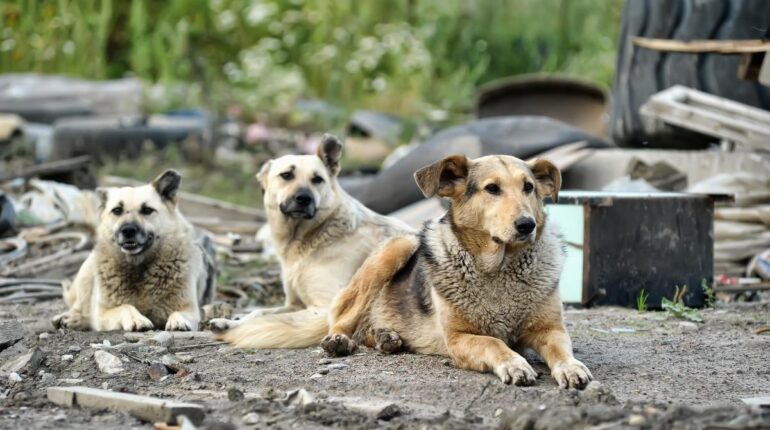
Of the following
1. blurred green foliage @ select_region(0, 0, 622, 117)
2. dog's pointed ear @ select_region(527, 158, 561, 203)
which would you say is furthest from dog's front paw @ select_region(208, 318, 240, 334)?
blurred green foliage @ select_region(0, 0, 622, 117)

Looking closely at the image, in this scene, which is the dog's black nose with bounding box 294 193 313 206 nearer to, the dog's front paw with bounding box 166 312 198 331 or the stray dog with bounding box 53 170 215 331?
the stray dog with bounding box 53 170 215 331

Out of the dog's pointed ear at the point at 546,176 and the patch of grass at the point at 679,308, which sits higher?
the dog's pointed ear at the point at 546,176

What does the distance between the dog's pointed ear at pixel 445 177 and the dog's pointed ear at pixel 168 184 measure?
2.23 m

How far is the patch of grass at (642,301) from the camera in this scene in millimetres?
7559

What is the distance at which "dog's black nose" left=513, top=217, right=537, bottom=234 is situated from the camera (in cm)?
527

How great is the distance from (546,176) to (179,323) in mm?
2423

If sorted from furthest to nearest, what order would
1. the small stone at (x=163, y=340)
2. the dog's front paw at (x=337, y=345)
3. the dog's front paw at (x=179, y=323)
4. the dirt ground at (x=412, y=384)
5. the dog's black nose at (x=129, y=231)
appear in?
the dog's black nose at (x=129, y=231), the dog's front paw at (x=179, y=323), the small stone at (x=163, y=340), the dog's front paw at (x=337, y=345), the dirt ground at (x=412, y=384)

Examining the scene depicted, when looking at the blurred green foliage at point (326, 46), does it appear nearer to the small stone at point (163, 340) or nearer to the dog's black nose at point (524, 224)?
the small stone at point (163, 340)

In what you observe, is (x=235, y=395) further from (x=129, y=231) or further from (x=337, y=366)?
(x=129, y=231)

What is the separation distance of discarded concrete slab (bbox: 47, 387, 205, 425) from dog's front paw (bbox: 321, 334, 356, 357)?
1.24 metres

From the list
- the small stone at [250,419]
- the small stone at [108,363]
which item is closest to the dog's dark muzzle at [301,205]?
the small stone at [108,363]

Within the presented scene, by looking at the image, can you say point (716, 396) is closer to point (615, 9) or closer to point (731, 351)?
point (731, 351)

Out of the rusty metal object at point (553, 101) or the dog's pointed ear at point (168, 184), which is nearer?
the dog's pointed ear at point (168, 184)

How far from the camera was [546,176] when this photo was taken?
5.68 m
